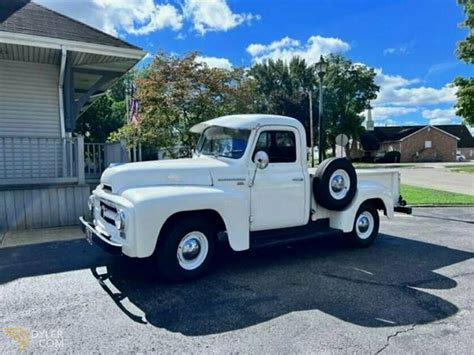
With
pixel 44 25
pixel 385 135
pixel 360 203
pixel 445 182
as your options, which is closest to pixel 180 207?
pixel 360 203

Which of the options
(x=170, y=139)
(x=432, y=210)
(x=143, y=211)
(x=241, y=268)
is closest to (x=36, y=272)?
(x=143, y=211)

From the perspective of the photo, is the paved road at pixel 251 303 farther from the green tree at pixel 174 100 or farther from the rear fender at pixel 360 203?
the green tree at pixel 174 100

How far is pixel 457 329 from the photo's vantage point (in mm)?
3676

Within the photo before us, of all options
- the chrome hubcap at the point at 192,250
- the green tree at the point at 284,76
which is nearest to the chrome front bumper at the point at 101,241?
the chrome hubcap at the point at 192,250

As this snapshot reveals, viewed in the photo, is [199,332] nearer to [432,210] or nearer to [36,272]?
[36,272]

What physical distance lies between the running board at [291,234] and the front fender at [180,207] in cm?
37

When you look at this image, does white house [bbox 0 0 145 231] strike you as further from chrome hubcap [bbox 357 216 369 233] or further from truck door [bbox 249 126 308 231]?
chrome hubcap [bbox 357 216 369 233]

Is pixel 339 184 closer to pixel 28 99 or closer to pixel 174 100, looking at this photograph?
pixel 28 99

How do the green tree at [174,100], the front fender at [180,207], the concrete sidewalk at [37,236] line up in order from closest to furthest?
1. the front fender at [180,207]
2. the concrete sidewalk at [37,236]
3. the green tree at [174,100]

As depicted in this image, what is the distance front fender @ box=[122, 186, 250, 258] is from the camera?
434cm

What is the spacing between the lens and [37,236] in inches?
289

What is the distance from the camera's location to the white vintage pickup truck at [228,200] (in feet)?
A: 15.0

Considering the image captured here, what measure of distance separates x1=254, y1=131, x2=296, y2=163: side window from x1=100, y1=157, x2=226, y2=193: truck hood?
745 mm

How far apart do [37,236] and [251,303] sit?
511cm
